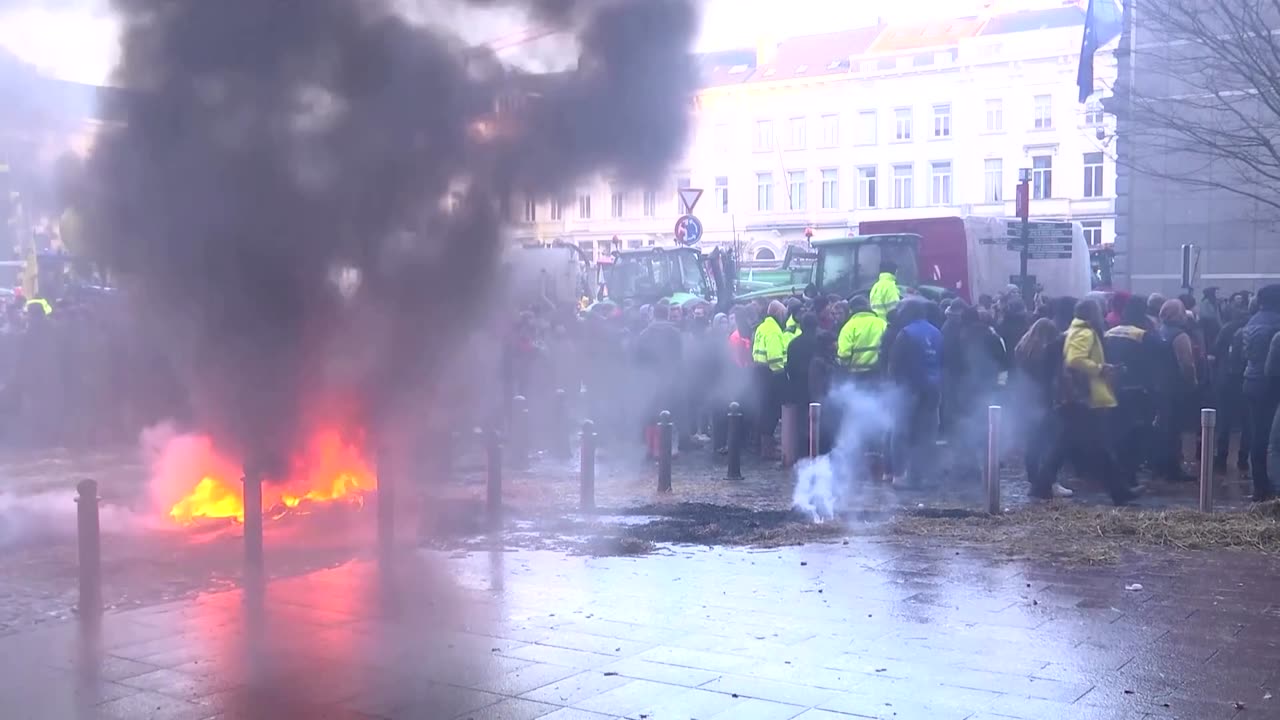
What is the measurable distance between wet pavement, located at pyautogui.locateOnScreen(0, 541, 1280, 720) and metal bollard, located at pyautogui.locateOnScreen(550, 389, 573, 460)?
230 inches

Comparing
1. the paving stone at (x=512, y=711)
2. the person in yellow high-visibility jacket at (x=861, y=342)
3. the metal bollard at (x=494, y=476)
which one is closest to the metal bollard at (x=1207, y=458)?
the person in yellow high-visibility jacket at (x=861, y=342)

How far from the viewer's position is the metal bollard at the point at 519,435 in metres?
13.0

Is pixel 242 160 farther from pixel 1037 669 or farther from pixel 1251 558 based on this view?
pixel 1251 558

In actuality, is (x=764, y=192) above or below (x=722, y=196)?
above

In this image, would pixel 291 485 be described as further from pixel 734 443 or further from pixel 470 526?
pixel 734 443

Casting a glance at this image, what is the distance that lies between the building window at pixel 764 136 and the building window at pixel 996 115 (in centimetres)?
2366

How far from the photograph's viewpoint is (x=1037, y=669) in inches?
228

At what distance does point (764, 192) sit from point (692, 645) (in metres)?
26.4

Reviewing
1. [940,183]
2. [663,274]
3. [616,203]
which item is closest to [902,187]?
[940,183]

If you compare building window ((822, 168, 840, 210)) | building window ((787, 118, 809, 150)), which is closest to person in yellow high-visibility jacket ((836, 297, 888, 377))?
building window ((787, 118, 809, 150))

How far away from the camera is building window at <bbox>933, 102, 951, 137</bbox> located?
162 feet

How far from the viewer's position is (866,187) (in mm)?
50750

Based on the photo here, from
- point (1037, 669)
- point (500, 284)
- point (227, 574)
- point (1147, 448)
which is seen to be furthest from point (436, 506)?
point (1147, 448)

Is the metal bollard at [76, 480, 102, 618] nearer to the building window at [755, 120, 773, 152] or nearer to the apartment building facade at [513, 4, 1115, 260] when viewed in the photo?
the building window at [755, 120, 773, 152]
